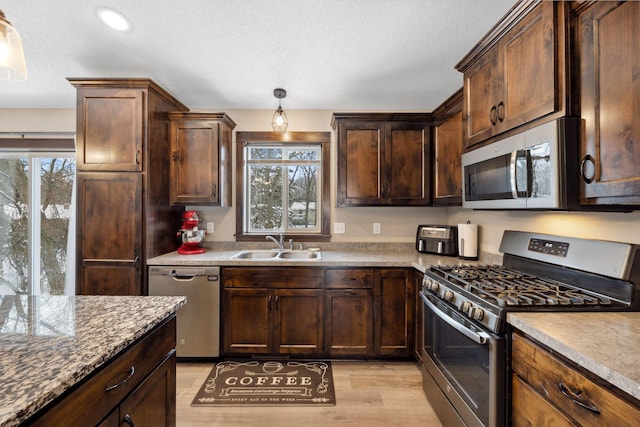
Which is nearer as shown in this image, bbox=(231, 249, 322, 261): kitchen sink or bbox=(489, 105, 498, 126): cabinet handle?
bbox=(489, 105, 498, 126): cabinet handle

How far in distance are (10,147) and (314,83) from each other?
11.2 feet

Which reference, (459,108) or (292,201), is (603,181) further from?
(292,201)

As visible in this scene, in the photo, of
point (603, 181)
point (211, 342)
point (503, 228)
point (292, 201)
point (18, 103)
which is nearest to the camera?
point (603, 181)

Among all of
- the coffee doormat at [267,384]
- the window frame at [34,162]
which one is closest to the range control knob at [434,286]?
the coffee doormat at [267,384]

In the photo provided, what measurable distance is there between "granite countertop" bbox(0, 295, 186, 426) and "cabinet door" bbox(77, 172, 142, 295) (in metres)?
1.11

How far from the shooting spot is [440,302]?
176cm

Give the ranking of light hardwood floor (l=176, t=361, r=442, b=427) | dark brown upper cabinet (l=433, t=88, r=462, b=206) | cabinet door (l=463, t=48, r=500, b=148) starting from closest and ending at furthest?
cabinet door (l=463, t=48, r=500, b=148), light hardwood floor (l=176, t=361, r=442, b=427), dark brown upper cabinet (l=433, t=88, r=462, b=206)

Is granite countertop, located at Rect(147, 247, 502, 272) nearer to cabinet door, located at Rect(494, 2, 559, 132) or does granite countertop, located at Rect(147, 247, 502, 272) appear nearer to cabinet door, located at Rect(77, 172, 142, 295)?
cabinet door, located at Rect(77, 172, 142, 295)

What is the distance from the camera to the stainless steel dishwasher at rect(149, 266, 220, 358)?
8.16 ft

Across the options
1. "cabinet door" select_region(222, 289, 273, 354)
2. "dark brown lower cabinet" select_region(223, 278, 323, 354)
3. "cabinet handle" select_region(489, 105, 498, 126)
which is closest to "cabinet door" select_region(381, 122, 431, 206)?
"cabinet handle" select_region(489, 105, 498, 126)

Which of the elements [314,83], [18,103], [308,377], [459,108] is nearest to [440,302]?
[308,377]

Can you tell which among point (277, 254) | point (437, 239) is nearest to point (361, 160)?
point (437, 239)

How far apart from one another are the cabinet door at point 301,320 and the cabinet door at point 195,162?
126 cm

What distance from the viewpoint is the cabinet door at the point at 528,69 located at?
1304mm
